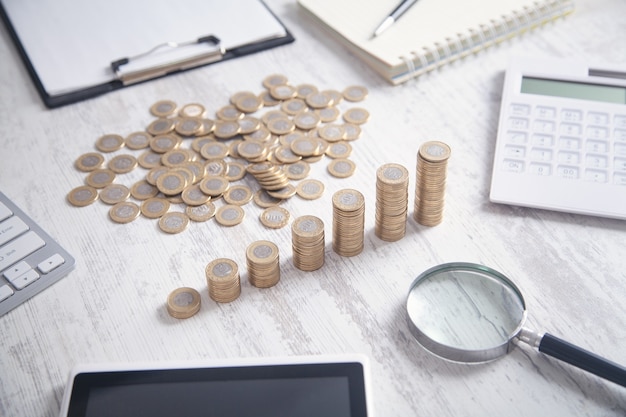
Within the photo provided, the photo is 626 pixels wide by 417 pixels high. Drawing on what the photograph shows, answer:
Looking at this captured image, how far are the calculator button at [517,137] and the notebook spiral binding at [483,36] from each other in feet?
0.72

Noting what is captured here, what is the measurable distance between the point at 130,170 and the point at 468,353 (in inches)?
21.2

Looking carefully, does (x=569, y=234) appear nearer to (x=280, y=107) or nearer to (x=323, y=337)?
(x=323, y=337)

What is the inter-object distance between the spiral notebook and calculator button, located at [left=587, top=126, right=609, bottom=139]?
276 millimetres

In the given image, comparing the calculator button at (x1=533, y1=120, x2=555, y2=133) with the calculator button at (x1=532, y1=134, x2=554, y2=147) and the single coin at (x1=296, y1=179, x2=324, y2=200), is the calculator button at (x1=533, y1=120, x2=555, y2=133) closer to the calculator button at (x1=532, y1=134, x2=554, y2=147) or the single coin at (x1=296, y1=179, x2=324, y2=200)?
the calculator button at (x1=532, y1=134, x2=554, y2=147)

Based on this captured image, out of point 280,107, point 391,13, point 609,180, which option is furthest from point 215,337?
point 391,13

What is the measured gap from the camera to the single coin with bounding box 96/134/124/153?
3.52 feet

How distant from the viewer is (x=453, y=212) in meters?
0.95

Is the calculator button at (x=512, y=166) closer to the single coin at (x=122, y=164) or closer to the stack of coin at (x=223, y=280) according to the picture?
the stack of coin at (x=223, y=280)

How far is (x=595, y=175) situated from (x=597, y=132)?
0.27 feet

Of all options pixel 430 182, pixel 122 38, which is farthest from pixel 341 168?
→ pixel 122 38

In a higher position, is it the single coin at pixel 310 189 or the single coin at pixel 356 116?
the single coin at pixel 310 189

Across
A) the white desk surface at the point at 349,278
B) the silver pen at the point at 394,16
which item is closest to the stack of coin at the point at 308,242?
the white desk surface at the point at 349,278

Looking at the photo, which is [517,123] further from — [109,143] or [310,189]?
[109,143]

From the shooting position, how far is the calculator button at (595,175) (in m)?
0.95
